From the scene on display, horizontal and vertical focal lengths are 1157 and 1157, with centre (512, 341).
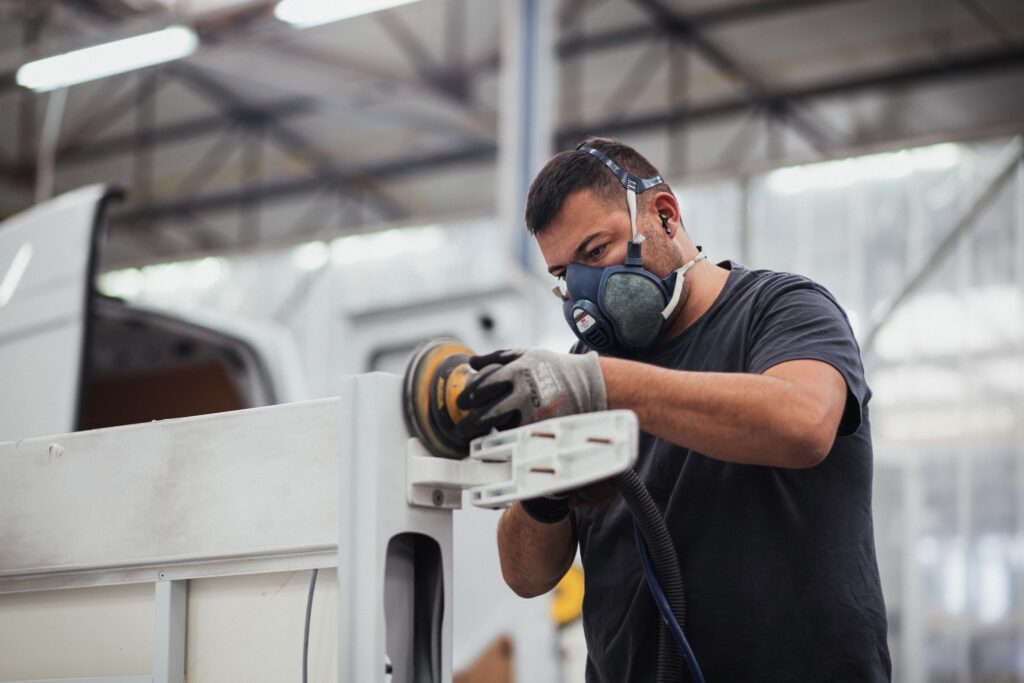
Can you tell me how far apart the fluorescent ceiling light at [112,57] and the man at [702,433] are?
6.14 meters

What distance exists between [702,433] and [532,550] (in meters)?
0.58

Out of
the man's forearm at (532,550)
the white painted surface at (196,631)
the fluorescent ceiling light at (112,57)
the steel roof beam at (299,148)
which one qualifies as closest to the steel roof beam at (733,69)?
the steel roof beam at (299,148)

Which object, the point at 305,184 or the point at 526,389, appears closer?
the point at 526,389

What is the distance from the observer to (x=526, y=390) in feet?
5.30

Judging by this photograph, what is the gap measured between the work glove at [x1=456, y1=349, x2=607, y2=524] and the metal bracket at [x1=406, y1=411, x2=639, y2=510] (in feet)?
0.09

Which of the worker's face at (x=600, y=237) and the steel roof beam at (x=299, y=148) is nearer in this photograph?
the worker's face at (x=600, y=237)

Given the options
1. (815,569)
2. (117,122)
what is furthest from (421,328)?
(117,122)

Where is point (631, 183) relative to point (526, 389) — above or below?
above

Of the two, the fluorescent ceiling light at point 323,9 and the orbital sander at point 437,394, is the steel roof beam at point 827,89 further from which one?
the orbital sander at point 437,394

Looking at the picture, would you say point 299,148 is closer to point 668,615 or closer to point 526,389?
point 668,615

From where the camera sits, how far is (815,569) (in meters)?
1.86

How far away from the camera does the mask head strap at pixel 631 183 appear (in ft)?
6.89

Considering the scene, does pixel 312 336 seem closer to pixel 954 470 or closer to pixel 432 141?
pixel 432 141

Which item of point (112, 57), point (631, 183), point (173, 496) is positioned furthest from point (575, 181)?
point (112, 57)
